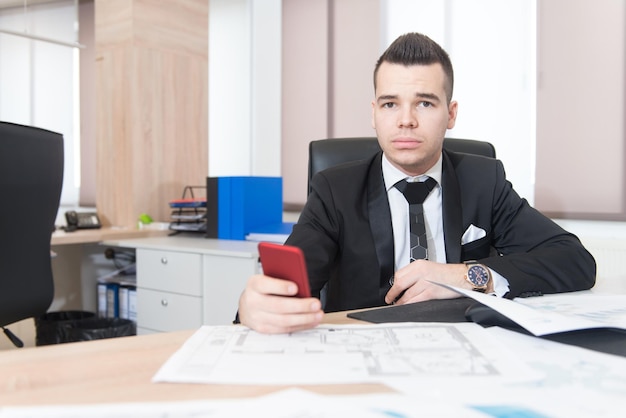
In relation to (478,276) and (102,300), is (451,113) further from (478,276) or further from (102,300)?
(102,300)

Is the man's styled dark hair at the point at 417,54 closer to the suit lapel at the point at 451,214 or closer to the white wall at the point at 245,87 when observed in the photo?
the suit lapel at the point at 451,214

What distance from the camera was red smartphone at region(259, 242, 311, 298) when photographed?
2.34 feet

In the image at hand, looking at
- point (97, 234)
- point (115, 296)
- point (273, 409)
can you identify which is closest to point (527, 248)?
point (273, 409)

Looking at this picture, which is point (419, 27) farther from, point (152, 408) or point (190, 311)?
point (152, 408)

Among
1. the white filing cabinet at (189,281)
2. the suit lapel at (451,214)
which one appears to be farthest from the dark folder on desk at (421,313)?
the white filing cabinet at (189,281)

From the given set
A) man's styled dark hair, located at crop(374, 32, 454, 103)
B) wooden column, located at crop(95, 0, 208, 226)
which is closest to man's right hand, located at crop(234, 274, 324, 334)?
man's styled dark hair, located at crop(374, 32, 454, 103)

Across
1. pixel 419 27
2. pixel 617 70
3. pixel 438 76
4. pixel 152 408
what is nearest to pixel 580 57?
pixel 617 70

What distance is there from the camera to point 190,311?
2322mm

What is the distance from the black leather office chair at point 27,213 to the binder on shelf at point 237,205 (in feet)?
3.17

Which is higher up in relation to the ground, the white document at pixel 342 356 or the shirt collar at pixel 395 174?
the shirt collar at pixel 395 174

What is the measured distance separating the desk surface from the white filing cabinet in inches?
4.2

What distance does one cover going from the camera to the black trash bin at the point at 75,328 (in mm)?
2406

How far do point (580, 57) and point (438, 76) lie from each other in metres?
1.61

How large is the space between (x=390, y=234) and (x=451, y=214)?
17 cm
